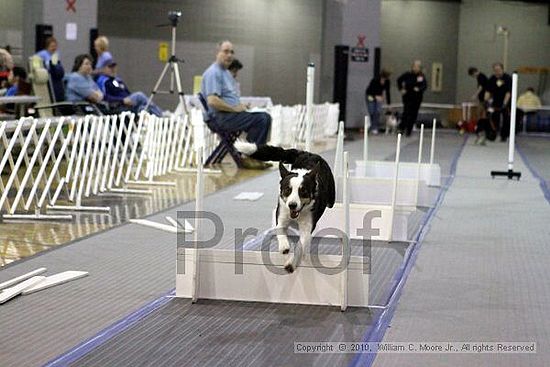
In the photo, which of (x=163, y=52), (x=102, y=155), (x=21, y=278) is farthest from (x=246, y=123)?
(x=163, y=52)

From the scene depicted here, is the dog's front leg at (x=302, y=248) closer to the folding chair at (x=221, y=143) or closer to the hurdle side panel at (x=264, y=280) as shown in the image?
the hurdle side panel at (x=264, y=280)

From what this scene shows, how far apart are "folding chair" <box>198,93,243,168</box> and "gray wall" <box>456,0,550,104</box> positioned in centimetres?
1623

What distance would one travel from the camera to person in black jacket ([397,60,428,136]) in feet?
68.5

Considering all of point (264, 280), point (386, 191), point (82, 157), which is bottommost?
point (264, 280)

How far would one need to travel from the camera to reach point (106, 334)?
4266 millimetres

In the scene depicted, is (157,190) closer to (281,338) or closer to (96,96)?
(96,96)

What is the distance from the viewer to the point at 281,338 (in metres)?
4.31

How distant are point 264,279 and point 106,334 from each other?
3.09 feet

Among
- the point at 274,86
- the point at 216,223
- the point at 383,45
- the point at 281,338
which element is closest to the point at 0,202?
the point at 216,223

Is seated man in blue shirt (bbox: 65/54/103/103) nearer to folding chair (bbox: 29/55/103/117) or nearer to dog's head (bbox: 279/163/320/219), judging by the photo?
folding chair (bbox: 29/55/103/117)

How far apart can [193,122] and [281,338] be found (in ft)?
25.5

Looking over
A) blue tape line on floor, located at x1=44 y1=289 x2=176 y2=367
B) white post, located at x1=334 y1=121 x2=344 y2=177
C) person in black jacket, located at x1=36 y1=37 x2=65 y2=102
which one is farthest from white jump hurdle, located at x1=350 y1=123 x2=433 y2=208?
person in black jacket, located at x1=36 y1=37 x2=65 y2=102

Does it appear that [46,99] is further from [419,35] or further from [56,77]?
[419,35]

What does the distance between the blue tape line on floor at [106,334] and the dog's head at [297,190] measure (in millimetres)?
693
